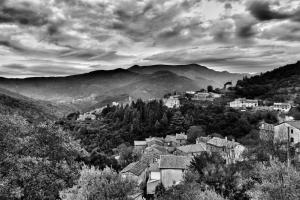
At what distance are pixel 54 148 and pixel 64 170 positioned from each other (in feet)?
5.71

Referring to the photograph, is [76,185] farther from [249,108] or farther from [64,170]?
[249,108]

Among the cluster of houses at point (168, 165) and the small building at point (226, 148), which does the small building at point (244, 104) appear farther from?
the small building at point (226, 148)

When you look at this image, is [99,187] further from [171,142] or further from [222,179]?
[171,142]

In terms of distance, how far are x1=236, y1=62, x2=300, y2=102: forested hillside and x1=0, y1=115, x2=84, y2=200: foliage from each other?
117235 mm

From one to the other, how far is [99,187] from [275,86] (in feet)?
485

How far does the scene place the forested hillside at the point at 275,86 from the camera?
12950cm

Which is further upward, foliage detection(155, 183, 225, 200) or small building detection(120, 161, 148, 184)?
foliage detection(155, 183, 225, 200)

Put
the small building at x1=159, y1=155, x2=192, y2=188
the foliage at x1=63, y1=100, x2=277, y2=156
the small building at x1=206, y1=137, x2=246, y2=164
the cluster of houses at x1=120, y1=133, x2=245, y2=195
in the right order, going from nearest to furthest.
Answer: the small building at x1=159, y1=155, x2=192, y2=188 → the cluster of houses at x1=120, y1=133, x2=245, y2=195 → the small building at x1=206, y1=137, x2=246, y2=164 → the foliage at x1=63, y1=100, x2=277, y2=156

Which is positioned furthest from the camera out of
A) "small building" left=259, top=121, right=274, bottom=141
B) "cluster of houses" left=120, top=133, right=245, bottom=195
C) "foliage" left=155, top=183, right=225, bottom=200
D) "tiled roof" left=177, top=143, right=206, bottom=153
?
"tiled roof" left=177, top=143, right=206, bottom=153

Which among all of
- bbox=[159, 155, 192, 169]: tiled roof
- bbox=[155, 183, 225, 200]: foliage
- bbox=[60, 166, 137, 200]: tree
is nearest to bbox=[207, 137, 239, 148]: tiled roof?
bbox=[159, 155, 192, 169]: tiled roof

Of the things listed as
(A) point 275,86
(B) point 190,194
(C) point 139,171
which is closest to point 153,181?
(C) point 139,171

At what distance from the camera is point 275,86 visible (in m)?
149

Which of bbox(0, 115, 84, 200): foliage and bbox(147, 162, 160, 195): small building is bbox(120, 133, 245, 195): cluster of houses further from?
bbox(0, 115, 84, 200): foliage

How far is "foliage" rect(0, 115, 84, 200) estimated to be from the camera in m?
17.3
